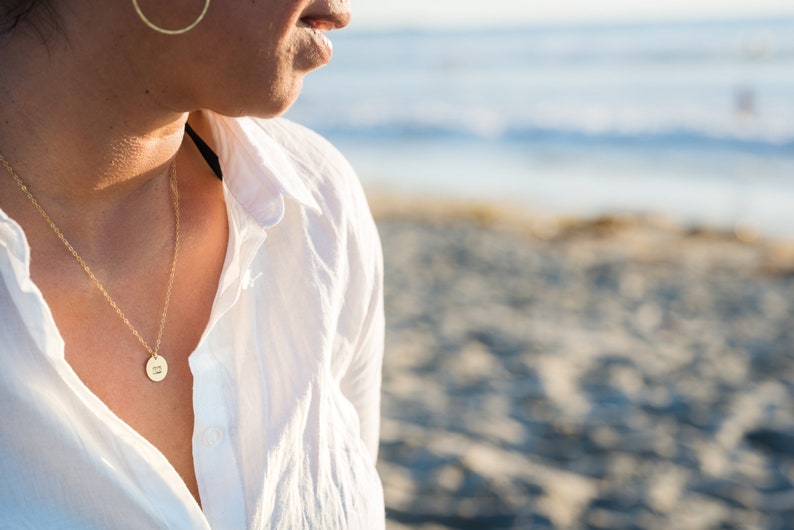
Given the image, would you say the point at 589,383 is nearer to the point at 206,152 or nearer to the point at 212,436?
the point at 206,152

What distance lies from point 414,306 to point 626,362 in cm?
147

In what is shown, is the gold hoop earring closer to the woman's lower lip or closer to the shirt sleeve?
the woman's lower lip

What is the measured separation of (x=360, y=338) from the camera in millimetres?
1750

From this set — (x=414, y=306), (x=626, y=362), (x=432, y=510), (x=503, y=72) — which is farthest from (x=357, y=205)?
(x=503, y=72)

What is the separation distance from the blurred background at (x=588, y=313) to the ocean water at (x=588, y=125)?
0.07 m

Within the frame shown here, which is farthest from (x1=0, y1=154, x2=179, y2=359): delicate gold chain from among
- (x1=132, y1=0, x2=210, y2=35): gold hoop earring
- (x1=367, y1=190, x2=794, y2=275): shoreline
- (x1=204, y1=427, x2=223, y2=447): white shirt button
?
(x1=367, y1=190, x2=794, y2=275): shoreline

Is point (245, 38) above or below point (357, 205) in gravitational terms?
above

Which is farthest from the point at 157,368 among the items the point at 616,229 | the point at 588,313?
the point at 616,229

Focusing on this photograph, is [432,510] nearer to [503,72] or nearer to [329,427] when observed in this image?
[329,427]

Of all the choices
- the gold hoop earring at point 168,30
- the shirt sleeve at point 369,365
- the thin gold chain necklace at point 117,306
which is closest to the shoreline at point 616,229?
the shirt sleeve at point 369,365

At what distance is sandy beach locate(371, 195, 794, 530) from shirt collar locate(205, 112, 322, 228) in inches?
88.6

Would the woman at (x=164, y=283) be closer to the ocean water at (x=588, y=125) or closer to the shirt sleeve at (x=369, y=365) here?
the shirt sleeve at (x=369, y=365)

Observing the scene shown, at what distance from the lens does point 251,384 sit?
56.1 inches

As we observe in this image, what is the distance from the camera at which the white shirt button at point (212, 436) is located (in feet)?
4.46
